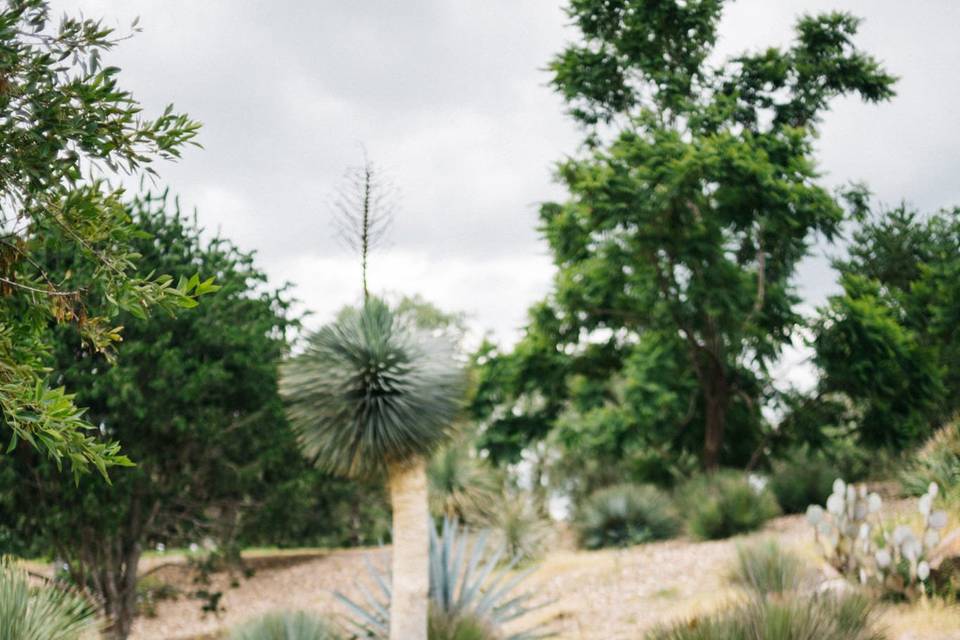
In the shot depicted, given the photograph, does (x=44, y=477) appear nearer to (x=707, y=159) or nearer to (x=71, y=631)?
(x=71, y=631)

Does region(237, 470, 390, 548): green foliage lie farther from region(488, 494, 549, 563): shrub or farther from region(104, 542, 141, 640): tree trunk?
region(488, 494, 549, 563): shrub

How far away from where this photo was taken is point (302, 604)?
15.2 m

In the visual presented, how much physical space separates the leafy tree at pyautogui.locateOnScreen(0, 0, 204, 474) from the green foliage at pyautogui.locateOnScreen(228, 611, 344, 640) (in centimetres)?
343

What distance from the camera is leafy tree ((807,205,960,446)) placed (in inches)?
635

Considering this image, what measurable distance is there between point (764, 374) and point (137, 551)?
12.7m

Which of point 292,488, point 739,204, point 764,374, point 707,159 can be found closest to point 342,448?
point 292,488

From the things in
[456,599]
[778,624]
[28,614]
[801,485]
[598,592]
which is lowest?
[598,592]

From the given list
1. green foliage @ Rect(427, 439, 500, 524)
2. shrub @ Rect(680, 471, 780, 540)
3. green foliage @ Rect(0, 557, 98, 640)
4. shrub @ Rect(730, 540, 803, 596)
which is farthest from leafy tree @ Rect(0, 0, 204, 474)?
green foliage @ Rect(427, 439, 500, 524)

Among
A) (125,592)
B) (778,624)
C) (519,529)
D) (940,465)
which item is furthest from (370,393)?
(519,529)

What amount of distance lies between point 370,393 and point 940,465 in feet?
29.8

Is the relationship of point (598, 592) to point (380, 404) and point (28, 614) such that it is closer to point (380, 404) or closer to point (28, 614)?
point (380, 404)

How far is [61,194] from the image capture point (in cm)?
460

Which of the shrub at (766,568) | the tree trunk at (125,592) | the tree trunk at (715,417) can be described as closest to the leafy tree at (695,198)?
the tree trunk at (715,417)

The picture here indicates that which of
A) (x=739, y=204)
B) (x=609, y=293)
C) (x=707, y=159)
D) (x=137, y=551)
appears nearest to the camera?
(x=137, y=551)
